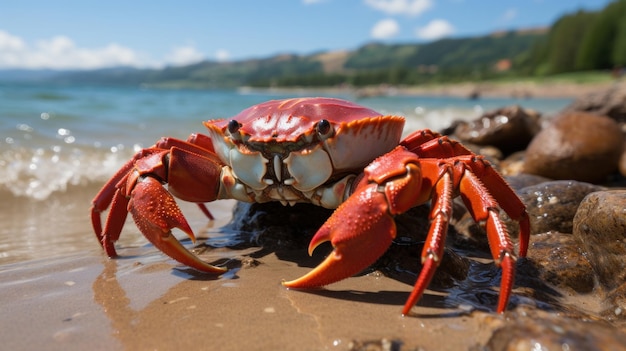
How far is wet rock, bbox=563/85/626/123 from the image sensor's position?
9750 mm

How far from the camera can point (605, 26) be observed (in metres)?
68.6

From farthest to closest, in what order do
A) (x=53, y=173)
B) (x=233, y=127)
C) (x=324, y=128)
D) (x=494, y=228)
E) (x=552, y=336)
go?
(x=53, y=173), (x=233, y=127), (x=324, y=128), (x=494, y=228), (x=552, y=336)

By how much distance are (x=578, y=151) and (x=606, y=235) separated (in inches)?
153

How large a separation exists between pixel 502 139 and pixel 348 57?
186 meters

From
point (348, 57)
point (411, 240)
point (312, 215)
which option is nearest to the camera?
point (411, 240)

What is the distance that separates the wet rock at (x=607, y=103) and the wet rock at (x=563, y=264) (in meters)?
7.70

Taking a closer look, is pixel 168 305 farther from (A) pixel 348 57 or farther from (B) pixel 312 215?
(A) pixel 348 57

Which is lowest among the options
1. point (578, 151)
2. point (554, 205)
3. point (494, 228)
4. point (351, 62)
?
point (578, 151)

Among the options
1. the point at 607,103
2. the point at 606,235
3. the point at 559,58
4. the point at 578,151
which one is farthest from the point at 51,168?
the point at 559,58

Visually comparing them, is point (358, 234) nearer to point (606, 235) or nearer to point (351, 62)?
point (606, 235)

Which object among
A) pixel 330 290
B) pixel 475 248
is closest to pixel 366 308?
pixel 330 290

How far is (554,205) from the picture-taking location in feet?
11.4

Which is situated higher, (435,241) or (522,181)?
(435,241)

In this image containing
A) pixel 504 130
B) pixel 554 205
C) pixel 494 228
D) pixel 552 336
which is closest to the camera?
pixel 552 336
